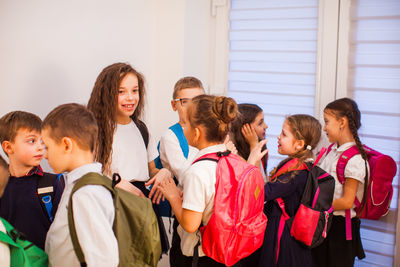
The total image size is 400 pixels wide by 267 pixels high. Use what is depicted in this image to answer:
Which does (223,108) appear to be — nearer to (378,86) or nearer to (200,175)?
(200,175)

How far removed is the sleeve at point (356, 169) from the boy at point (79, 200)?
154cm

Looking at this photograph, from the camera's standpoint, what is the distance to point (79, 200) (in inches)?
47.3

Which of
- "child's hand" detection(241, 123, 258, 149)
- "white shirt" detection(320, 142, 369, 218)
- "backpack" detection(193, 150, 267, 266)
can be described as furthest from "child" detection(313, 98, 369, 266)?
"backpack" detection(193, 150, 267, 266)

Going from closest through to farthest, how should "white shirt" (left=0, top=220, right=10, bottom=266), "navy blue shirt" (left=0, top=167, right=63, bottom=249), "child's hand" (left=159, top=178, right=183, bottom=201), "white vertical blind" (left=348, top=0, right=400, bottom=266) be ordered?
"white shirt" (left=0, top=220, right=10, bottom=266)
"navy blue shirt" (left=0, top=167, right=63, bottom=249)
"child's hand" (left=159, top=178, right=183, bottom=201)
"white vertical blind" (left=348, top=0, right=400, bottom=266)

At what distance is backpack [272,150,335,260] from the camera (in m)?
2.03

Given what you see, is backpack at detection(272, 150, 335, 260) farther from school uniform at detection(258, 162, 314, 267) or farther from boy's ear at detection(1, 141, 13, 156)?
boy's ear at detection(1, 141, 13, 156)

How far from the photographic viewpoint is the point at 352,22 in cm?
277

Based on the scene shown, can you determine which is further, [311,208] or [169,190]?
[311,208]

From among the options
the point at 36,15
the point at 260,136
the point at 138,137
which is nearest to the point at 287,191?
the point at 260,136

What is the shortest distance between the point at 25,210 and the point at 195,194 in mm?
696

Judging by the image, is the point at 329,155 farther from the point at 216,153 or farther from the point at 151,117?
the point at 151,117

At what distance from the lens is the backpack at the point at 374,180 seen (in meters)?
2.31

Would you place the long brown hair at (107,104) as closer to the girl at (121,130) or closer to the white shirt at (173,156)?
the girl at (121,130)

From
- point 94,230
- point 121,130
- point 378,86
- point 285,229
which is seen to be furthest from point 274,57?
point 94,230
